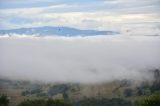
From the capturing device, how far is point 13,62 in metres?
38.2

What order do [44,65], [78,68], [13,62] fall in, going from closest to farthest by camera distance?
1. [13,62]
2. [44,65]
3. [78,68]

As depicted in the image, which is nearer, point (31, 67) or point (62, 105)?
point (62, 105)

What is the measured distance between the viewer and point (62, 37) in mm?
59062

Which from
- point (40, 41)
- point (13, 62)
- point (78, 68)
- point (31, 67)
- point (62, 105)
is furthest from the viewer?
point (78, 68)

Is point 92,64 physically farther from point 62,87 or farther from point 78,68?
point 62,87

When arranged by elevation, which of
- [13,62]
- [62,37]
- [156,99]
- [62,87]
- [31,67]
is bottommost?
[156,99]

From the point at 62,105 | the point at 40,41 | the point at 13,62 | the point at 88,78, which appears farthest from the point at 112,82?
the point at 62,105

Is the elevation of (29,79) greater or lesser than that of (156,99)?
greater

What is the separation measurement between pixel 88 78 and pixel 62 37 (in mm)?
10173

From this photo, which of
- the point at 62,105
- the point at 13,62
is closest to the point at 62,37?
the point at 13,62

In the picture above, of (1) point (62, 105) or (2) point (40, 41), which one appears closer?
(1) point (62, 105)

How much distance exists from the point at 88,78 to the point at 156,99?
3917 cm

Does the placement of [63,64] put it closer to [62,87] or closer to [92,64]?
[92,64]

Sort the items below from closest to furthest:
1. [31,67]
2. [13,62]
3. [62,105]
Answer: [62,105]
[13,62]
[31,67]
